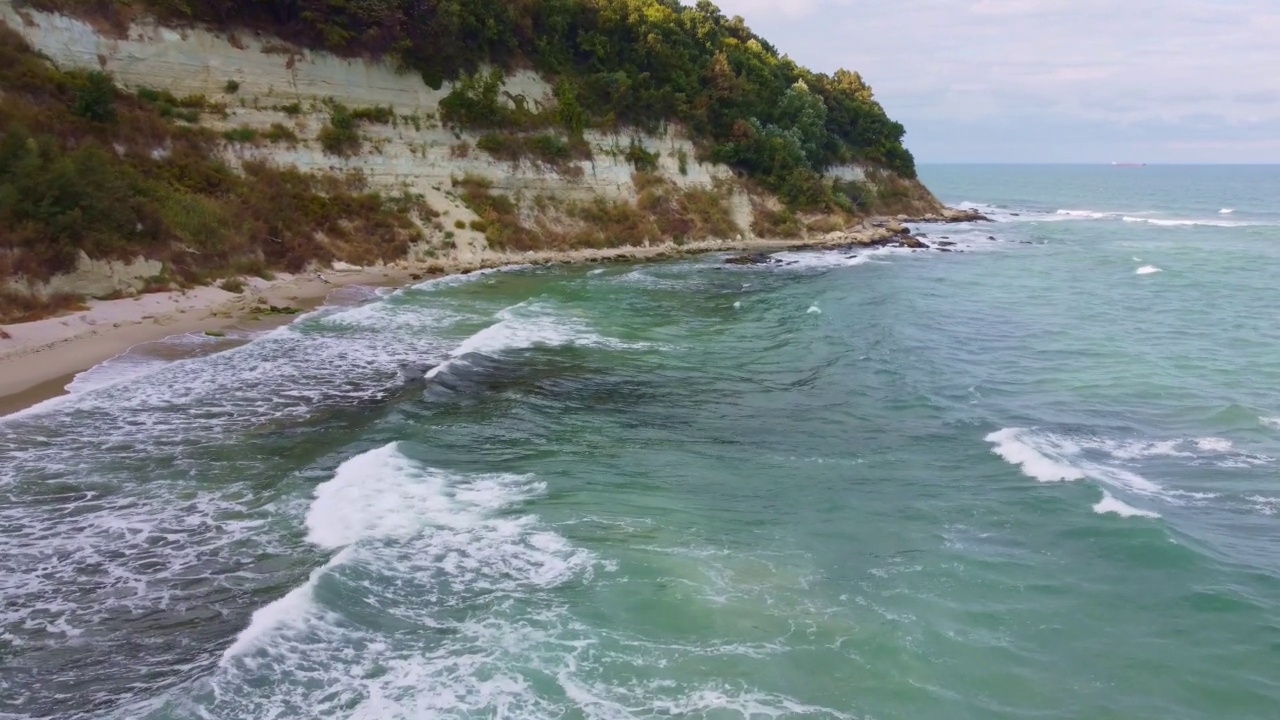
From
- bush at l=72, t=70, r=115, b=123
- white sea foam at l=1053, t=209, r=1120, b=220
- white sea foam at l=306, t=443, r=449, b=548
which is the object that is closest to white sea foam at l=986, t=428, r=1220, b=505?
white sea foam at l=306, t=443, r=449, b=548

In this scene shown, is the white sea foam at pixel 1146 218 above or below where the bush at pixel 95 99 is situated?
below

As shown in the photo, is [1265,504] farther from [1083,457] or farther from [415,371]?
[415,371]

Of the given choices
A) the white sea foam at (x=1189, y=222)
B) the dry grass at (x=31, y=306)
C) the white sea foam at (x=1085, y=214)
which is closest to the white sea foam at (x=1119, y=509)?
the dry grass at (x=31, y=306)

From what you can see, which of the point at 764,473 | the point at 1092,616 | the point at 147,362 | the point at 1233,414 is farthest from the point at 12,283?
the point at 1233,414

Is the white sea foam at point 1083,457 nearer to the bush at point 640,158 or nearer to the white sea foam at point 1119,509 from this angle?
the white sea foam at point 1119,509

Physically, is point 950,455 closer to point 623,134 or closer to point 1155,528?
point 1155,528

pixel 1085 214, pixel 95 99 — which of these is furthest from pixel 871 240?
pixel 1085 214
